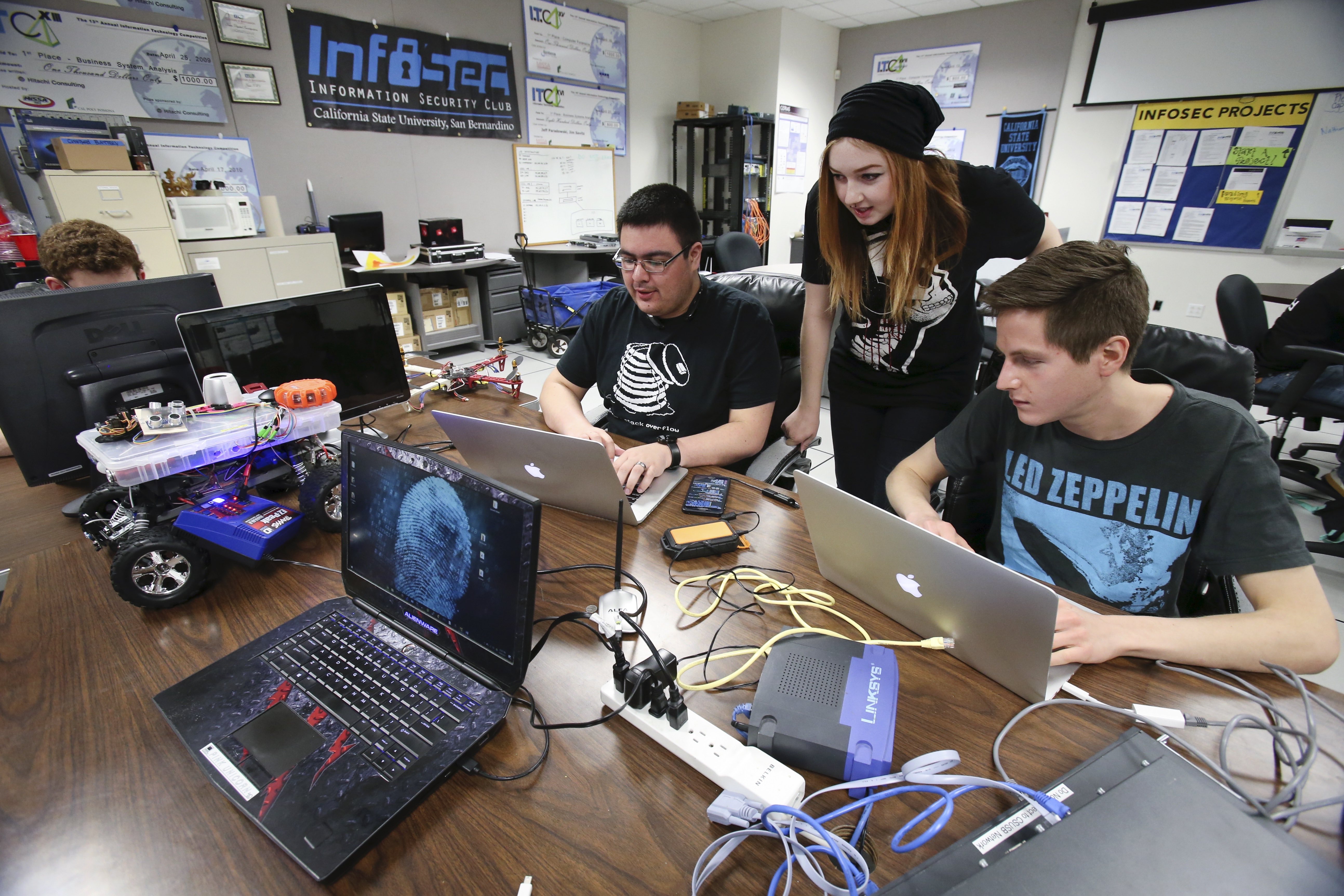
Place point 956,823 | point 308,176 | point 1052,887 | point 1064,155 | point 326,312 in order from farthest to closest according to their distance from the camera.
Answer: point 1064,155, point 308,176, point 326,312, point 956,823, point 1052,887

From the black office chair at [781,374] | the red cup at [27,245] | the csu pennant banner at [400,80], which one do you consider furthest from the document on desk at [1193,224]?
the red cup at [27,245]

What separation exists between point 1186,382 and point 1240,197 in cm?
488

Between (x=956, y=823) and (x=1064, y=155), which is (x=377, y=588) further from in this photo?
(x=1064, y=155)

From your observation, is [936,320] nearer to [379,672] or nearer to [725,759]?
[725,759]

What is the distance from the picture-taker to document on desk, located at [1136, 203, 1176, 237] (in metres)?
4.84

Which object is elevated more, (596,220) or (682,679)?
(596,220)

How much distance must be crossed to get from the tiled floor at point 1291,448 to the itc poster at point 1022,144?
9.22ft

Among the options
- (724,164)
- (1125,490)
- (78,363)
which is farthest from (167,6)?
(1125,490)

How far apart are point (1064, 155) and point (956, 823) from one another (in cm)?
628

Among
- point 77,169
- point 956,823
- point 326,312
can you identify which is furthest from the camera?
point 77,169

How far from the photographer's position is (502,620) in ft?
2.35

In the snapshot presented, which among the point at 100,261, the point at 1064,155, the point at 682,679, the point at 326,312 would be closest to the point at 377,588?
the point at 682,679

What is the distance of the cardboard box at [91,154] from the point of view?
2938 mm

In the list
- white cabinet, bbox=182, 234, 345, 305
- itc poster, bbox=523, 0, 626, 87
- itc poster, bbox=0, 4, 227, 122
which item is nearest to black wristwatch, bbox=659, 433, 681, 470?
white cabinet, bbox=182, 234, 345, 305
